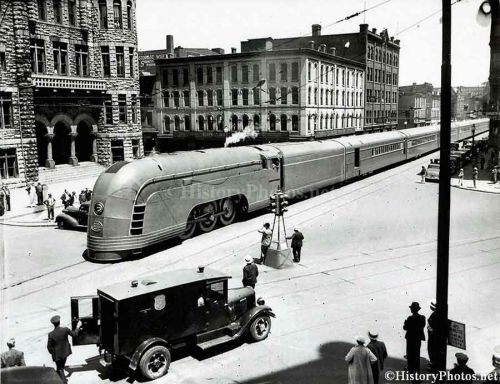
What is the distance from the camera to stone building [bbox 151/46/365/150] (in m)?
46.8

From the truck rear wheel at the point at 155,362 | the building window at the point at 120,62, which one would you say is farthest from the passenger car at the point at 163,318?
the building window at the point at 120,62

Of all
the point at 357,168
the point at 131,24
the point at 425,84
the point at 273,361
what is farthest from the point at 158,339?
the point at 425,84

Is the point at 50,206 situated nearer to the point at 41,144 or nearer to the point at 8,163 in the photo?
the point at 8,163

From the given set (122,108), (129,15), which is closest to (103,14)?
(129,15)

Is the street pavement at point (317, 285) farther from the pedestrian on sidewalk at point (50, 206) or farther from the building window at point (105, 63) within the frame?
the building window at point (105, 63)

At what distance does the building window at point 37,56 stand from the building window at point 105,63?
5.24 metres

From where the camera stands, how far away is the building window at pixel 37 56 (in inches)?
1355

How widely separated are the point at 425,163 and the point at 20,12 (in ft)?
119

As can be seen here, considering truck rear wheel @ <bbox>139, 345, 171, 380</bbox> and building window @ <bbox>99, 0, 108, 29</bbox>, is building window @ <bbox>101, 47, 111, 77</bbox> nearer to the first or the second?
building window @ <bbox>99, 0, 108, 29</bbox>

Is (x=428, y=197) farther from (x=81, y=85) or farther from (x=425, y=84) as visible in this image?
(x=425, y=84)

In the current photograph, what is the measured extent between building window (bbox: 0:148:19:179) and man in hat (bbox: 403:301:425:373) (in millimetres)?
30437

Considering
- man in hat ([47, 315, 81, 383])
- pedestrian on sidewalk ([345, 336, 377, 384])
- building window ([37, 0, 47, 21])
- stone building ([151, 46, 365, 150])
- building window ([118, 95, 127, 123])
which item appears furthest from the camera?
stone building ([151, 46, 365, 150])

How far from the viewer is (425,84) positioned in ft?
378

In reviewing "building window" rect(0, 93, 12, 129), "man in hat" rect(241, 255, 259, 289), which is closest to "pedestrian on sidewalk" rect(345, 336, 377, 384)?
"man in hat" rect(241, 255, 259, 289)
